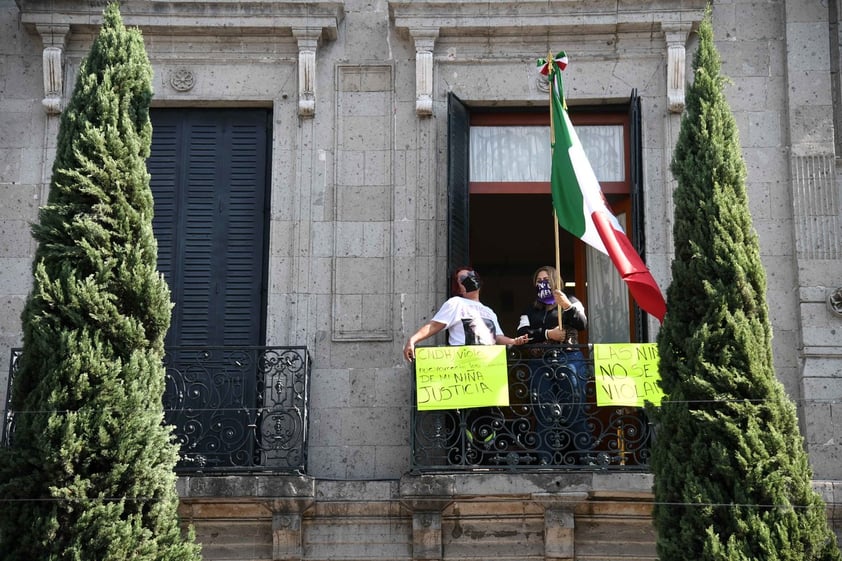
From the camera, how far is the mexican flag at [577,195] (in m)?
13.9

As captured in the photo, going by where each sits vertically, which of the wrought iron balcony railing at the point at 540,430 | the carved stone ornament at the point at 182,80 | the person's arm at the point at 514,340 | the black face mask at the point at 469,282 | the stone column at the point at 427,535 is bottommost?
the stone column at the point at 427,535

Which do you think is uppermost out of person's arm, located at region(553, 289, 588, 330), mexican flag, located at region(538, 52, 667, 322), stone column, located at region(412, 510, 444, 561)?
mexican flag, located at region(538, 52, 667, 322)

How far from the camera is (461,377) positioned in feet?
44.9

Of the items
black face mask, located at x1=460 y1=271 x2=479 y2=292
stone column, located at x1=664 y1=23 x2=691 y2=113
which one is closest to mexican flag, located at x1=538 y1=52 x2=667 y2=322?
black face mask, located at x1=460 y1=271 x2=479 y2=292

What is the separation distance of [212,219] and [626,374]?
421 centimetres

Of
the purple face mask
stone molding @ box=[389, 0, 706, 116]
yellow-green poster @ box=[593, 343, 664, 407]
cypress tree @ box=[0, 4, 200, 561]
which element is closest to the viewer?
cypress tree @ box=[0, 4, 200, 561]

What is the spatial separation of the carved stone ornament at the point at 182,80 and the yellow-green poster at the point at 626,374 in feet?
15.5

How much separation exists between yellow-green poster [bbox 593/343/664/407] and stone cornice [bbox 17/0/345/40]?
13.9ft

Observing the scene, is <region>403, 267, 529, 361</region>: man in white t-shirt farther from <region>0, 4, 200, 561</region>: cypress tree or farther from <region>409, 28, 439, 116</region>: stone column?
<region>0, 4, 200, 561</region>: cypress tree

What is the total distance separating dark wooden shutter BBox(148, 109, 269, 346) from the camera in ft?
48.3

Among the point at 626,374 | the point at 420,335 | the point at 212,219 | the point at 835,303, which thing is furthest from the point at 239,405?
the point at 835,303

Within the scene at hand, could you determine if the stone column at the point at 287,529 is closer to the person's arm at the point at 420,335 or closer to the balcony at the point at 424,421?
the balcony at the point at 424,421

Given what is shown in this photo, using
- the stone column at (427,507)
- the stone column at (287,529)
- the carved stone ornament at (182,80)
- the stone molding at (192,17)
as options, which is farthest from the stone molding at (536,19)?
the stone column at (287,529)

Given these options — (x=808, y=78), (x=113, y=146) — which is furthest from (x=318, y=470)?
(x=808, y=78)
